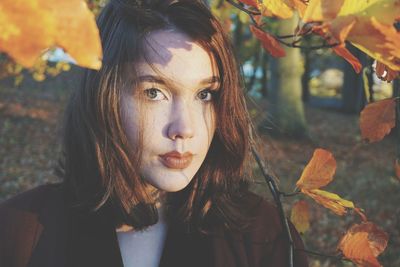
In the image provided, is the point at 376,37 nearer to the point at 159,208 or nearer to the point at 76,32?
the point at 76,32

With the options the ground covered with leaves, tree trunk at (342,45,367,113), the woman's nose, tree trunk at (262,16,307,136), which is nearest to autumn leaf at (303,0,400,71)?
the woman's nose

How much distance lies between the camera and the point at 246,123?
Result: 4.95 feet

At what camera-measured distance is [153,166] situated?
1268mm

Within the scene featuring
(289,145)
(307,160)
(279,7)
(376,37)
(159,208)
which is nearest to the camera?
(376,37)

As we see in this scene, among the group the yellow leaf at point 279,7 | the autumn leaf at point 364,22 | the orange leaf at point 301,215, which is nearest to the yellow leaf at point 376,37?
the autumn leaf at point 364,22

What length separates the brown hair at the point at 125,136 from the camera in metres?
1.30

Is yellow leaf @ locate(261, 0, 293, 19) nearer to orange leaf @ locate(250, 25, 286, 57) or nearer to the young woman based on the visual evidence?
orange leaf @ locate(250, 25, 286, 57)

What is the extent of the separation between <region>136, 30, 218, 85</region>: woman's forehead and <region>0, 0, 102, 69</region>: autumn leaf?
74 centimetres

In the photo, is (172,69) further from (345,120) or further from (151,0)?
(345,120)

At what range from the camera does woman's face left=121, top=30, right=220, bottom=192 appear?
122cm

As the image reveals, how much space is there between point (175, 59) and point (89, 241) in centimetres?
66

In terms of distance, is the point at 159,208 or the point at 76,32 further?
the point at 159,208

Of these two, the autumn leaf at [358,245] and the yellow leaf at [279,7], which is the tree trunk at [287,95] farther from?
the yellow leaf at [279,7]

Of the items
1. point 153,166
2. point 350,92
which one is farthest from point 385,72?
point 350,92
